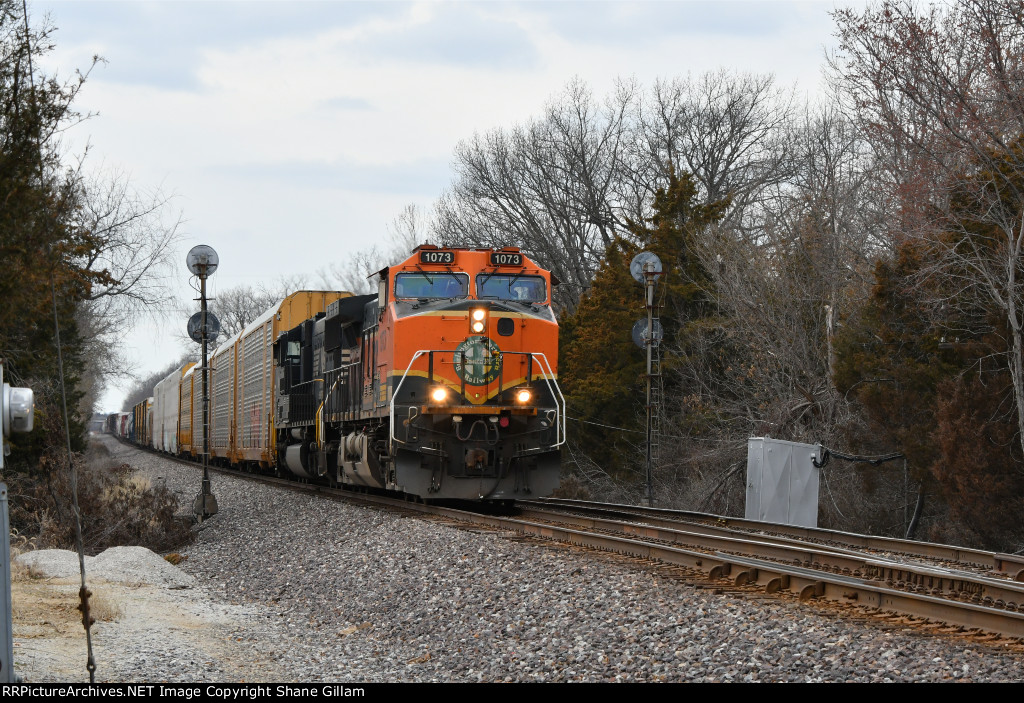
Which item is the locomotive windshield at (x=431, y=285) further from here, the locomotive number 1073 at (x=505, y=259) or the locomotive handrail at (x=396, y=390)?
the locomotive handrail at (x=396, y=390)

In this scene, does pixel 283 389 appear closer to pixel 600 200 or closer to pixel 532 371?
pixel 532 371

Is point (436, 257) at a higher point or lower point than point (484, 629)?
higher

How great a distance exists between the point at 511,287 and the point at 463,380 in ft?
5.38

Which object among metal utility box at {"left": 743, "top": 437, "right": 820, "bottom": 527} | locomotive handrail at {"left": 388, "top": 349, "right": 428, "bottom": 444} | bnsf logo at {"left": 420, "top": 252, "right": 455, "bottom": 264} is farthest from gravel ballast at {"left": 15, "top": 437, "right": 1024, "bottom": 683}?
metal utility box at {"left": 743, "top": 437, "right": 820, "bottom": 527}

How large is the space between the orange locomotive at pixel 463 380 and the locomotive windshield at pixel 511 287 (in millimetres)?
14

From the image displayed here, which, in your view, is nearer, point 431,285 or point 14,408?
point 14,408

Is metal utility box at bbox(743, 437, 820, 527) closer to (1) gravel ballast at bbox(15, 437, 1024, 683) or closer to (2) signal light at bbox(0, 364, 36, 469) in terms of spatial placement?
(1) gravel ballast at bbox(15, 437, 1024, 683)

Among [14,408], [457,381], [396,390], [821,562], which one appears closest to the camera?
[14,408]

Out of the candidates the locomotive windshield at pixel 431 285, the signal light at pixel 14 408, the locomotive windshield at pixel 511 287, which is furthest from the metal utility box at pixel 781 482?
the signal light at pixel 14 408

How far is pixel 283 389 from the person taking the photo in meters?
22.0

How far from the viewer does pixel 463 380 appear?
1417 centimetres

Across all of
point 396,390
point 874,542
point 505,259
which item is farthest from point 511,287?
point 874,542

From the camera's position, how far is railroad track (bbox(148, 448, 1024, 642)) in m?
7.16

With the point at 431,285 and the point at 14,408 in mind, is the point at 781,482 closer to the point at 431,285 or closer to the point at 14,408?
the point at 431,285
